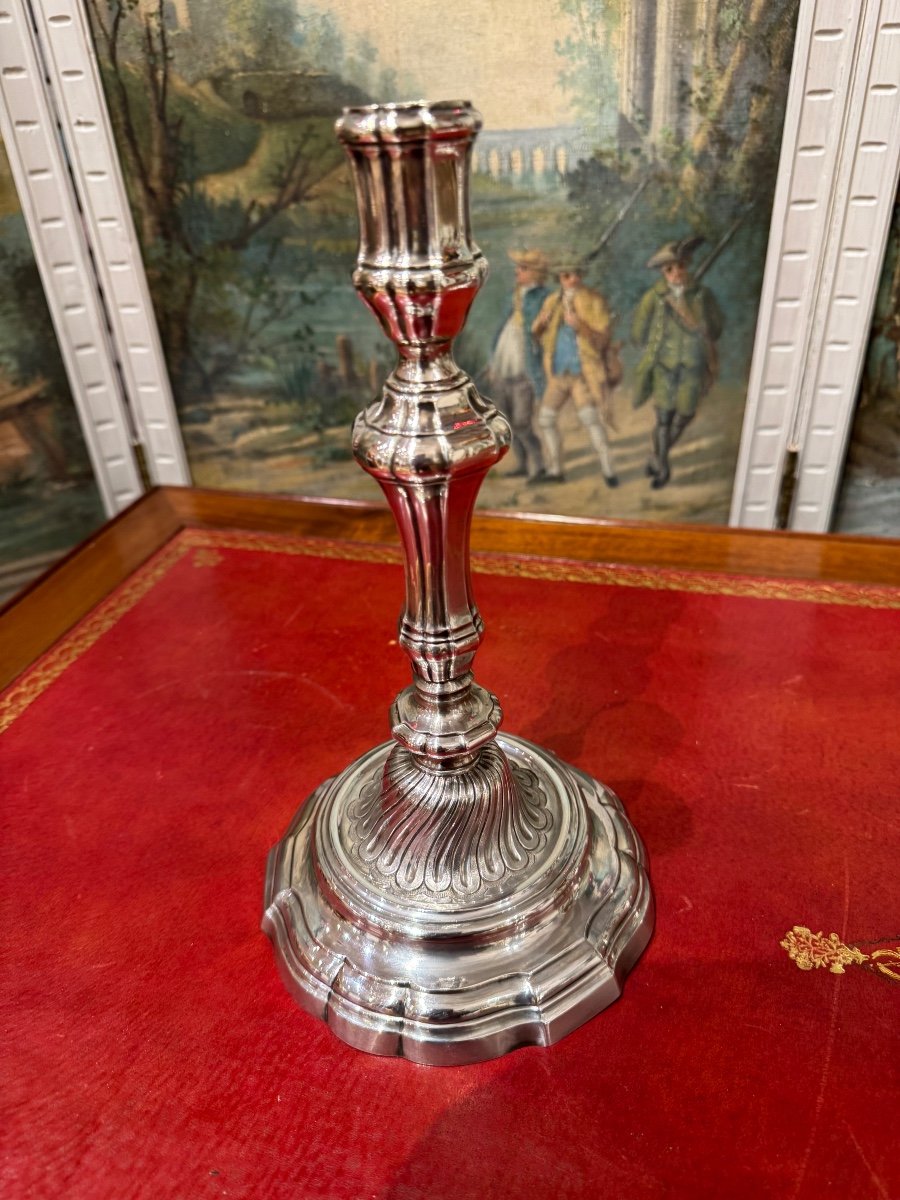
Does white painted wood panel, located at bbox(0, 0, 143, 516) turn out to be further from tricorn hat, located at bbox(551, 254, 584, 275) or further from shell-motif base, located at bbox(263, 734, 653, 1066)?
shell-motif base, located at bbox(263, 734, 653, 1066)

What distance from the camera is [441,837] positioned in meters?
0.87

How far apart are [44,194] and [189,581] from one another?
1114 mm

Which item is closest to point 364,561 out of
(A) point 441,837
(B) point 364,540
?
(B) point 364,540

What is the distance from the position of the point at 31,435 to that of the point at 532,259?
1277 mm

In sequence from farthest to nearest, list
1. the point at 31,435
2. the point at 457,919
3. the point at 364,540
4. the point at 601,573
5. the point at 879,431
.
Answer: the point at 31,435, the point at 879,431, the point at 364,540, the point at 601,573, the point at 457,919

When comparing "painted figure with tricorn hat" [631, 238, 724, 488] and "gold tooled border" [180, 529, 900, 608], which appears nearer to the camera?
"gold tooled border" [180, 529, 900, 608]

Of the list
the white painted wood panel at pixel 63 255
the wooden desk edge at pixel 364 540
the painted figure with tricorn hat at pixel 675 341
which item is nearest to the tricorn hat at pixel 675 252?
the painted figure with tricorn hat at pixel 675 341

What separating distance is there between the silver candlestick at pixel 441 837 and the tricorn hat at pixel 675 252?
140 cm

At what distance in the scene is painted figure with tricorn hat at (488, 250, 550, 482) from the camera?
6.70 feet

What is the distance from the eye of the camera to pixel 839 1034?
0.81 meters

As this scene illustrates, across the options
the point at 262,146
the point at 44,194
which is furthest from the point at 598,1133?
the point at 44,194

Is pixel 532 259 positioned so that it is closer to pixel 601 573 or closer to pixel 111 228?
pixel 601 573

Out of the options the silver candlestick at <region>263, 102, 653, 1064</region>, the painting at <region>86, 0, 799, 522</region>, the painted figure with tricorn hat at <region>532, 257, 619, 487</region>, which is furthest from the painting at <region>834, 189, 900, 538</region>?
the silver candlestick at <region>263, 102, 653, 1064</region>

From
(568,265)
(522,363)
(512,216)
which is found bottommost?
(522,363)
